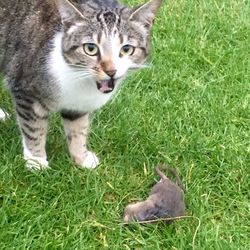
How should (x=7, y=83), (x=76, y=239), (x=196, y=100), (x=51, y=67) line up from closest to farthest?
1. (x=76, y=239)
2. (x=51, y=67)
3. (x=7, y=83)
4. (x=196, y=100)

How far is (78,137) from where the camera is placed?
9.70ft

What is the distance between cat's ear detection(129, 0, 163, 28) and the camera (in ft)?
8.30

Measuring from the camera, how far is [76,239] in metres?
2.47

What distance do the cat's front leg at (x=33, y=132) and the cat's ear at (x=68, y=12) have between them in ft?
1.32

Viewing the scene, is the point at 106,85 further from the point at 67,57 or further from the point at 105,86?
the point at 67,57

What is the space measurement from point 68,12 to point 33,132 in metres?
0.57

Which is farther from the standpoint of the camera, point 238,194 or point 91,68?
point 238,194

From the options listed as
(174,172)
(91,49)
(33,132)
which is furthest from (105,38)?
(174,172)

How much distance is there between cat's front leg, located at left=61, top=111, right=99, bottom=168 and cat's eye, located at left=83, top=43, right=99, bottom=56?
48cm

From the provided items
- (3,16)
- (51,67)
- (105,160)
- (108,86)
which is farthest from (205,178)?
(3,16)

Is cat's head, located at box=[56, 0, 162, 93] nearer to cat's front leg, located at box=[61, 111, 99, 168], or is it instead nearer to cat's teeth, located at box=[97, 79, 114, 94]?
cat's teeth, located at box=[97, 79, 114, 94]

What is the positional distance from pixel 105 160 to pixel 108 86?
502 millimetres

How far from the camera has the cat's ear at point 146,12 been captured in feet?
8.30

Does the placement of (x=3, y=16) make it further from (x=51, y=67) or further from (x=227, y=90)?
(x=227, y=90)
